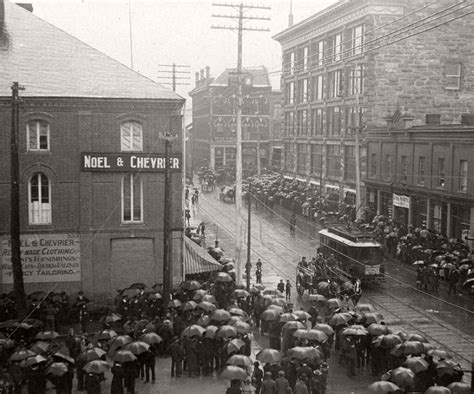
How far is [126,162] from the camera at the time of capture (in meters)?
31.8

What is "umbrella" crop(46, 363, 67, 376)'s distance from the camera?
17.7m

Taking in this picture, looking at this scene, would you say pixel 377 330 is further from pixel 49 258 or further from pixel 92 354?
pixel 49 258

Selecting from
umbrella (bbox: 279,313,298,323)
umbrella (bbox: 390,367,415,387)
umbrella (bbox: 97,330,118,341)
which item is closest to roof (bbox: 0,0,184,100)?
umbrella (bbox: 279,313,298,323)

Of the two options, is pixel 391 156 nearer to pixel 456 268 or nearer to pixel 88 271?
pixel 456 268

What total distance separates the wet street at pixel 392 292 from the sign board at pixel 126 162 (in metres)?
9.25

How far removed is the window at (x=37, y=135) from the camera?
31.1m

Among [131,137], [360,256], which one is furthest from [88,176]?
[360,256]

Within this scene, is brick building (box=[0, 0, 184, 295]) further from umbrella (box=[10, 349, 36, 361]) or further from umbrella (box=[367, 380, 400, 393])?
umbrella (box=[367, 380, 400, 393])

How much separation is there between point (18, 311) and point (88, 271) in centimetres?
660

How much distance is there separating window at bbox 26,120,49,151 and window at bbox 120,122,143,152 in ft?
11.8

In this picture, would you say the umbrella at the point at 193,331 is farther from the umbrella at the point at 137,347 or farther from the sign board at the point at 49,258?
the sign board at the point at 49,258

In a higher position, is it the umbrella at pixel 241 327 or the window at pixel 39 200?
the window at pixel 39 200

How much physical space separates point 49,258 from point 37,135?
597 centimetres

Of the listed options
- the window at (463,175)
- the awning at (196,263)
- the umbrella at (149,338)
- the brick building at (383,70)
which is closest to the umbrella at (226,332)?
the umbrella at (149,338)
